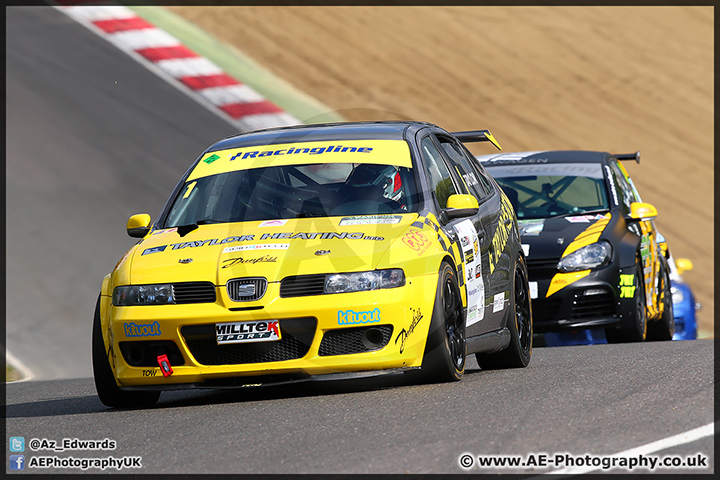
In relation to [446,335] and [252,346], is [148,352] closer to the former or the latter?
[252,346]

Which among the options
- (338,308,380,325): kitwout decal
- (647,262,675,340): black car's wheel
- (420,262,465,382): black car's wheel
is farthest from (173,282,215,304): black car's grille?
(647,262,675,340): black car's wheel

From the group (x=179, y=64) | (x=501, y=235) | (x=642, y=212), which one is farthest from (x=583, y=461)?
(x=179, y=64)

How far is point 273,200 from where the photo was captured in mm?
7242

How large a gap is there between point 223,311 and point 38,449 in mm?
1247

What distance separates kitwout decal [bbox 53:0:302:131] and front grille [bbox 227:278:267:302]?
465 inches

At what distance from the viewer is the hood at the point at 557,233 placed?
1005 cm

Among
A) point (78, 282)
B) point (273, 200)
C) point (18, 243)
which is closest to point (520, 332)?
point (273, 200)

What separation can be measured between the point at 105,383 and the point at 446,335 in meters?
1.93

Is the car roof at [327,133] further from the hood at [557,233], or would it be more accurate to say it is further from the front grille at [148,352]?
the hood at [557,233]

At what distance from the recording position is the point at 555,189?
10961mm

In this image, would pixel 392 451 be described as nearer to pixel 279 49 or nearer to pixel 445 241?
pixel 445 241

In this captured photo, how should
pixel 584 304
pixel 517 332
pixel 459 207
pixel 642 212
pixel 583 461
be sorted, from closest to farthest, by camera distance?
pixel 583 461 → pixel 459 207 → pixel 517 332 → pixel 584 304 → pixel 642 212

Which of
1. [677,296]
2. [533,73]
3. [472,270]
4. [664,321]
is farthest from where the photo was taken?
[533,73]

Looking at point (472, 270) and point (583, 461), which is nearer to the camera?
point (583, 461)
